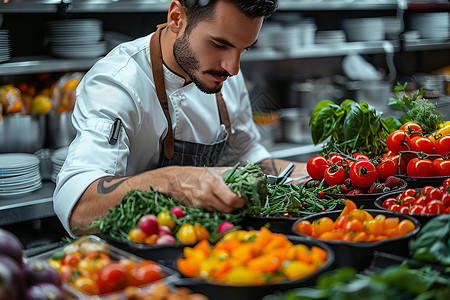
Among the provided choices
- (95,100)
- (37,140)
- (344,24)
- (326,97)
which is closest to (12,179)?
(37,140)

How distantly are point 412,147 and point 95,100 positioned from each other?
51.4 inches

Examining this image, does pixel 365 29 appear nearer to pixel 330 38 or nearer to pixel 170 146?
pixel 330 38

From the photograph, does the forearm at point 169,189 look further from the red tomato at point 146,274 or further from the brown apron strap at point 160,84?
the brown apron strap at point 160,84

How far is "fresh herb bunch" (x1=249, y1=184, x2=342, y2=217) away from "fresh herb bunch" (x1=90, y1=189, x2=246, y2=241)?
0.11 metres

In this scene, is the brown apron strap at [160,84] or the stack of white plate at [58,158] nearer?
the brown apron strap at [160,84]

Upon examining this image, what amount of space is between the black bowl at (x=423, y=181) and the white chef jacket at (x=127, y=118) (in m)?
1.01

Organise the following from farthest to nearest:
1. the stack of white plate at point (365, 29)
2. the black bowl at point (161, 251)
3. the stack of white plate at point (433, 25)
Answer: the stack of white plate at point (433, 25)
the stack of white plate at point (365, 29)
the black bowl at point (161, 251)

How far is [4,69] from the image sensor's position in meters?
3.19

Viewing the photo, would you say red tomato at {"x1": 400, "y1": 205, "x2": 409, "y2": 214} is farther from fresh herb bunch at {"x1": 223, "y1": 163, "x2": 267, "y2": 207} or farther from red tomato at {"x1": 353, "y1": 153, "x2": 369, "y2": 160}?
red tomato at {"x1": 353, "y1": 153, "x2": 369, "y2": 160}

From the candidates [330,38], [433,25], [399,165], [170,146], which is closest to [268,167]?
[170,146]

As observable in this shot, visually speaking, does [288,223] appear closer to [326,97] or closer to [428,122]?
[428,122]

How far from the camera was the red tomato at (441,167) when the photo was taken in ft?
6.69

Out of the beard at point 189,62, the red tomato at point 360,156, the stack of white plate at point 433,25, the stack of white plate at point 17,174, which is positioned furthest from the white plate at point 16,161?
the stack of white plate at point 433,25

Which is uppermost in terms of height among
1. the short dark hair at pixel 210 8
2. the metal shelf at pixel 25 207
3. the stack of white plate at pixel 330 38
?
the short dark hair at pixel 210 8
